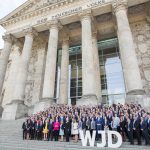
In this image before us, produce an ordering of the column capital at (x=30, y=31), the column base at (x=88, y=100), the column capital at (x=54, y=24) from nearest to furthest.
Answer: the column base at (x=88, y=100) < the column capital at (x=54, y=24) < the column capital at (x=30, y=31)

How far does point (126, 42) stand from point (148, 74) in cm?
555

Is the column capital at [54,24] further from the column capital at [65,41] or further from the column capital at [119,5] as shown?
the column capital at [119,5]

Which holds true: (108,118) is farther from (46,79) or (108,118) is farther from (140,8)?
(140,8)

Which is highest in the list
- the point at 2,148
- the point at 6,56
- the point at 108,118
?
the point at 6,56

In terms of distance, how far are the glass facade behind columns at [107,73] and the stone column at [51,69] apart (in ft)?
16.8

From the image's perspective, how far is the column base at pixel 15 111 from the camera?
→ 1880 cm

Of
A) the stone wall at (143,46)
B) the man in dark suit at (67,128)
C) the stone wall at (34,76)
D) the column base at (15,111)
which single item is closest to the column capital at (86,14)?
the stone wall at (143,46)

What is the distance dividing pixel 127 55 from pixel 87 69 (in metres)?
4.13

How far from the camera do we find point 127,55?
1688 centimetres

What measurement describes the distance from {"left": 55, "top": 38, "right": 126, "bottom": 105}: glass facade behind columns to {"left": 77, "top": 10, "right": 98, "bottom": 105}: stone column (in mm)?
4479

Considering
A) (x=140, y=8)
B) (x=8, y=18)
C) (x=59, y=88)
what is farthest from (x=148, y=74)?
(x=8, y=18)

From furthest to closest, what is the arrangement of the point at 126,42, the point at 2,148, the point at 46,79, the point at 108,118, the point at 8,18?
the point at 8,18 → the point at 46,79 → the point at 126,42 → the point at 108,118 → the point at 2,148

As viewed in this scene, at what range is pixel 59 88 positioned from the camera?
24.0m

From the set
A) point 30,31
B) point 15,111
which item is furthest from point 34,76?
point 15,111
